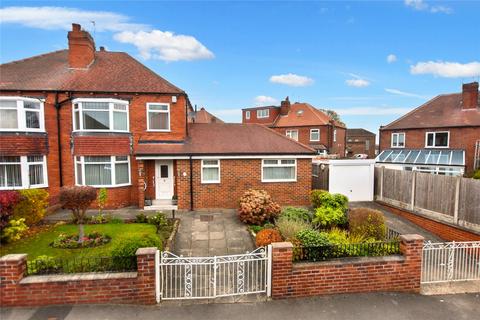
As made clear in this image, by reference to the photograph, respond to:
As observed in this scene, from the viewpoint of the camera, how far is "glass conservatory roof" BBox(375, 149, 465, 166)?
68.5 feet

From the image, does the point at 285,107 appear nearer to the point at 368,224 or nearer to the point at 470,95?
the point at 470,95

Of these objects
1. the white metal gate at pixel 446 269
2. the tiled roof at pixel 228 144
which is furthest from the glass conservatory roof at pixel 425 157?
the white metal gate at pixel 446 269

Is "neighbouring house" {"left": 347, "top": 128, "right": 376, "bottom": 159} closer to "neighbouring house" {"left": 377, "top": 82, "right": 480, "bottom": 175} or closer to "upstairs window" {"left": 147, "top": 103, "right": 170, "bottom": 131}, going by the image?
"neighbouring house" {"left": 377, "top": 82, "right": 480, "bottom": 175}

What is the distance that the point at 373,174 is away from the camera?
13.8 m

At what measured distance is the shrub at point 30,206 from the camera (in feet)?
29.3

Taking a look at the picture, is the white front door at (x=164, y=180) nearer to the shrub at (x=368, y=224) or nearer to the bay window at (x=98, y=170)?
the bay window at (x=98, y=170)

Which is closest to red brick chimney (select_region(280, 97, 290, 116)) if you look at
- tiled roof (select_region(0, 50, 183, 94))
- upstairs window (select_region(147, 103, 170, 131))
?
tiled roof (select_region(0, 50, 183, 94))

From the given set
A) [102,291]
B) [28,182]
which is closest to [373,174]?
[102,291]

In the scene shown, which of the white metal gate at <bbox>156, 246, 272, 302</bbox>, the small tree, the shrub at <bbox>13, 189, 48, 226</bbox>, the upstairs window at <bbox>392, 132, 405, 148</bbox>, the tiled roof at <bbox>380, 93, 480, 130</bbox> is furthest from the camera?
the upstairs window at <bbox>392, 132, 405, 148</bbox>

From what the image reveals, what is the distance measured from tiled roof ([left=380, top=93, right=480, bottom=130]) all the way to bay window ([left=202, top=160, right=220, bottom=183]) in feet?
67.4

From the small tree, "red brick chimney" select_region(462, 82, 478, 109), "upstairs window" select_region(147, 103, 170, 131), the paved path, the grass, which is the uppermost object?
"red brick chimney" select_region(462, 82, 478, 109)

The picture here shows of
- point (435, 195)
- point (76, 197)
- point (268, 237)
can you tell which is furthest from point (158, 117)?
point (435, 195)

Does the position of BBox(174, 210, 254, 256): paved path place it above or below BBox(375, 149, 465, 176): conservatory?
below

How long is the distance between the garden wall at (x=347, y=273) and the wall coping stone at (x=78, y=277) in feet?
10.0
